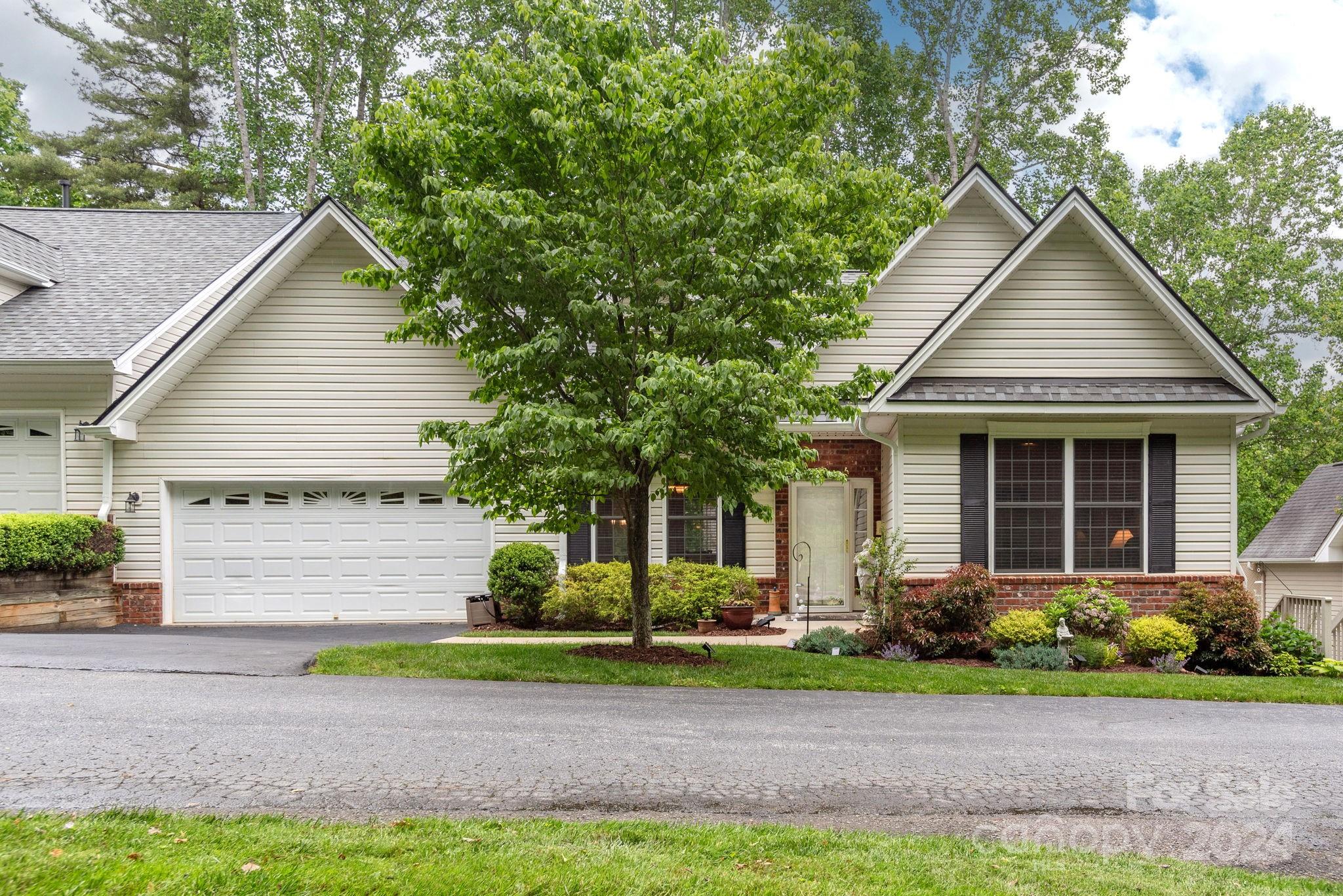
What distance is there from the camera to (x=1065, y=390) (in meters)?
12.3

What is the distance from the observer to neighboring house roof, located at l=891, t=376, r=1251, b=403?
1210 cm

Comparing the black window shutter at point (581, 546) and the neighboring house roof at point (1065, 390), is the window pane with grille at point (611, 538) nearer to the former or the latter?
the black window shutter at point (581, 546)

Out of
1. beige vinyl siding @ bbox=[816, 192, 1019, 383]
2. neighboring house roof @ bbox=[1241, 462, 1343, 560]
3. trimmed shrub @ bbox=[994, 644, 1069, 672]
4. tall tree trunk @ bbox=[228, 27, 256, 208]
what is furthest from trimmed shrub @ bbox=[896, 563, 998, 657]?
tall tree trunk @ bbox=[228, 27, 256, 208]

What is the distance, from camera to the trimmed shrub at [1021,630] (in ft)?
37.4

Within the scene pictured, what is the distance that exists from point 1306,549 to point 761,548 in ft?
43.2

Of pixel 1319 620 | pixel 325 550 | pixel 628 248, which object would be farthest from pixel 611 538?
pixel 1319 620

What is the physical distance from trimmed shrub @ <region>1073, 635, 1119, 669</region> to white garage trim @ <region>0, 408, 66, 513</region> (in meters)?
14.3

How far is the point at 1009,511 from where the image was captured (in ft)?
41.4

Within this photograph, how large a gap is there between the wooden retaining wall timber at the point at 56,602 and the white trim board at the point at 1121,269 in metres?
11.4

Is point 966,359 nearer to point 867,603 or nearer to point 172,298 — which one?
point 867,603

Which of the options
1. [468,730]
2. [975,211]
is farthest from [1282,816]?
[975,211]

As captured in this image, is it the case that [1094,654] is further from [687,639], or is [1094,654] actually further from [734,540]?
[734,540]

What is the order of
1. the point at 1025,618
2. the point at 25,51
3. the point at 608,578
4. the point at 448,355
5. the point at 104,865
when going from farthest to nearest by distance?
the point at 25,51 < the point at 448,355 < the point at 608,578 < the point at 1025,618 < the point at 104,865

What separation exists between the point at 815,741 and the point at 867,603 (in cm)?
643
